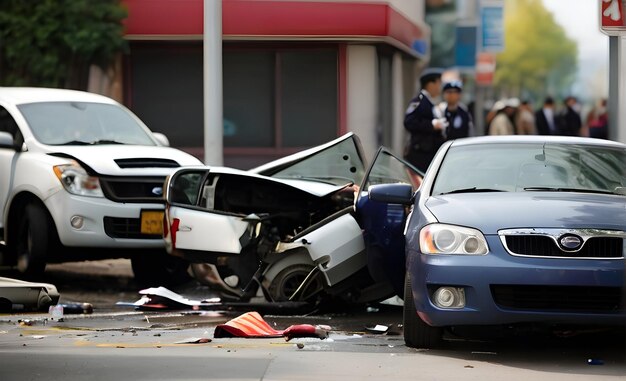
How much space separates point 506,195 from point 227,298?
3.69 metres

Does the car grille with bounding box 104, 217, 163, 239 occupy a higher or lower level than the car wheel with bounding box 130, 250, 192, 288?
higher

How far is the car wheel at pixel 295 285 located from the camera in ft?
36.3

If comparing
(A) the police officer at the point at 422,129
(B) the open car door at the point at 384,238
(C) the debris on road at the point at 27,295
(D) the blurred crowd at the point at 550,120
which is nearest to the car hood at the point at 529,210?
(B) the open car door at the point at 384,238

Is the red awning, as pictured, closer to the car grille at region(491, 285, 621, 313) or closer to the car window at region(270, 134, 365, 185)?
the car window at region(270, 134, 365, 185)

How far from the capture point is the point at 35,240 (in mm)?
12875

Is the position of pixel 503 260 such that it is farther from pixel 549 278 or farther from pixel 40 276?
pixel 40 276

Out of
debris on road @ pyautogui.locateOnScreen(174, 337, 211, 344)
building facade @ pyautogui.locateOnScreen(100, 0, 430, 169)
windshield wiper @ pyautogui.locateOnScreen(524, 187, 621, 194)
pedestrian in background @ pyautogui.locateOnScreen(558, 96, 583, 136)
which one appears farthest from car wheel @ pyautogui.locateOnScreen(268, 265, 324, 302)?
pedestrian in background @ pyautogui.locateOnScreen(558, 96, 583, 136)

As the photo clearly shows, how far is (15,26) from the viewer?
20.6 meters

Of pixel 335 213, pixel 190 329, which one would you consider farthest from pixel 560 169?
pixel 190 329

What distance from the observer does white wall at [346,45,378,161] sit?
858 inches

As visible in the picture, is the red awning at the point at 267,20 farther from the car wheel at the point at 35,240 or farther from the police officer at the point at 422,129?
the car wheel at the point at 35,240

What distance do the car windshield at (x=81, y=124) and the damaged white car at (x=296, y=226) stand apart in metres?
2.46

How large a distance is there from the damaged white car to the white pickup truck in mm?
1233

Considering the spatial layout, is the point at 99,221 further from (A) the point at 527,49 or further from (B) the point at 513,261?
(A) the point at 527,49
